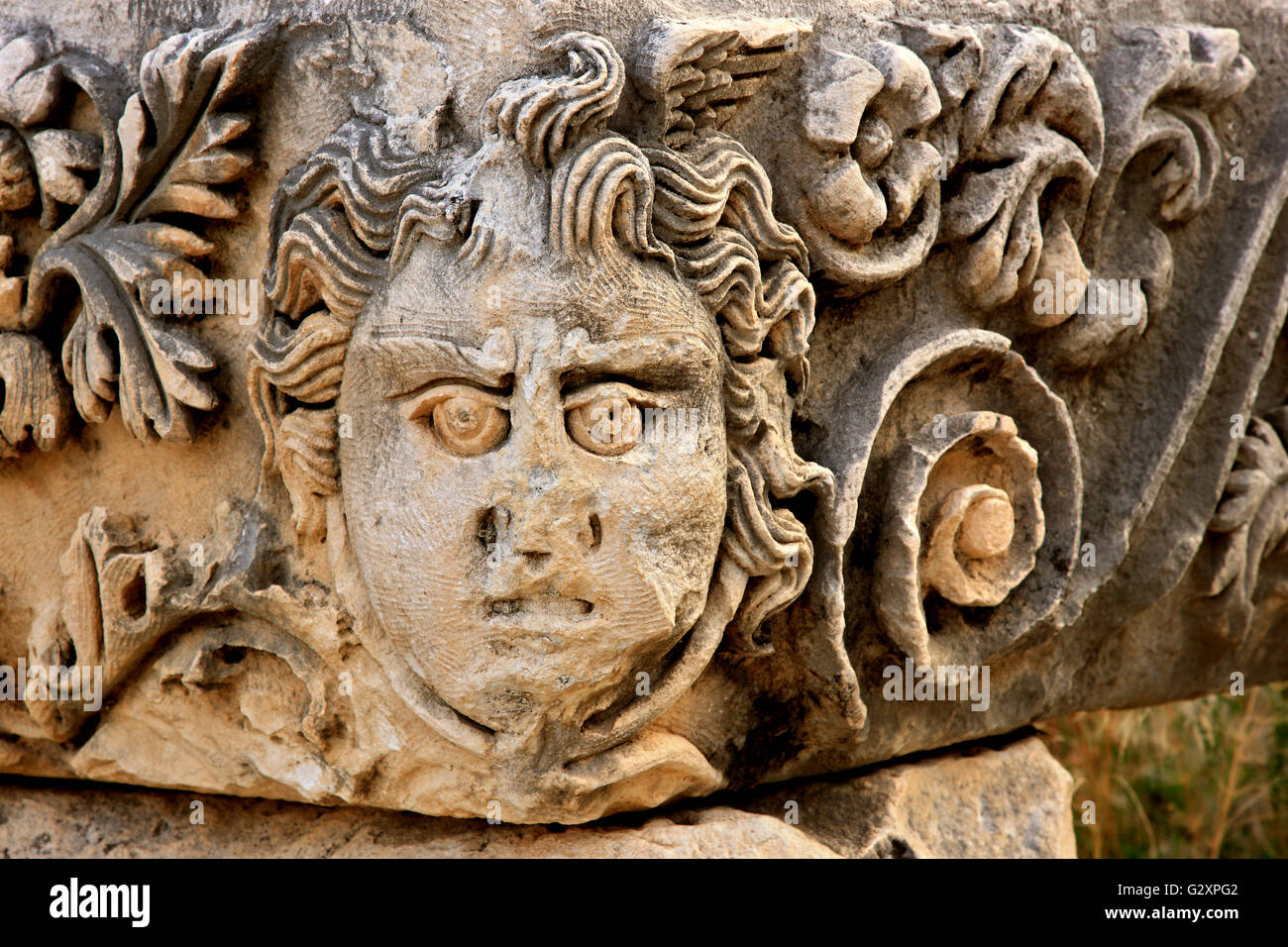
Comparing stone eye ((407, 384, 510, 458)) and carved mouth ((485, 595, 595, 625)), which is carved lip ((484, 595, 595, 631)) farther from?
stone eye ((407, 384, 510, 458))

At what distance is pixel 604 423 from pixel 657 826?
59cm

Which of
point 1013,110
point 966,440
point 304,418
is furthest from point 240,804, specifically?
point 1013,110

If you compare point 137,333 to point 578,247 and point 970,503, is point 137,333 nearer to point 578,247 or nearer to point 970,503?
point 578,247

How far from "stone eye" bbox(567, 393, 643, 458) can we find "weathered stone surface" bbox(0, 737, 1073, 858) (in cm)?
55

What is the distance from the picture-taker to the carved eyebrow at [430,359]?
158cm

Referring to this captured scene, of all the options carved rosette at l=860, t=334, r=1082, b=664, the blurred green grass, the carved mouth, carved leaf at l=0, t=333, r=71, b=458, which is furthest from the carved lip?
the blurred green grass

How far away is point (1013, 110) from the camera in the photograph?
1978 millimetres

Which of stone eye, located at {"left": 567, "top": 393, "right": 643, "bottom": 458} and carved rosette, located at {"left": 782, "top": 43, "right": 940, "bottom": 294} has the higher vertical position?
carved rosette, located at {"left": 782, "top": 43, "right": 940, "bottom": 294}

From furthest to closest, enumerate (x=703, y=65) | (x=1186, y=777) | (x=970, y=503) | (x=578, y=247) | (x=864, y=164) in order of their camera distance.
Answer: (x=1186, y=777), (x=970, y=503), (x=864, y=164), (x=703, y=65), (x=578, y=247)

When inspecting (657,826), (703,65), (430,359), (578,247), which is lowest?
(657,826)

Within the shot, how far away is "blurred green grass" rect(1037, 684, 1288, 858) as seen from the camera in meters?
3.36

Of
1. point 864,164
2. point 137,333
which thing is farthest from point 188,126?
point 864,164

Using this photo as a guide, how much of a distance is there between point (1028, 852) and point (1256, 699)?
1.66 metres

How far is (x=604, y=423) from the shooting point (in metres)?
1.61
